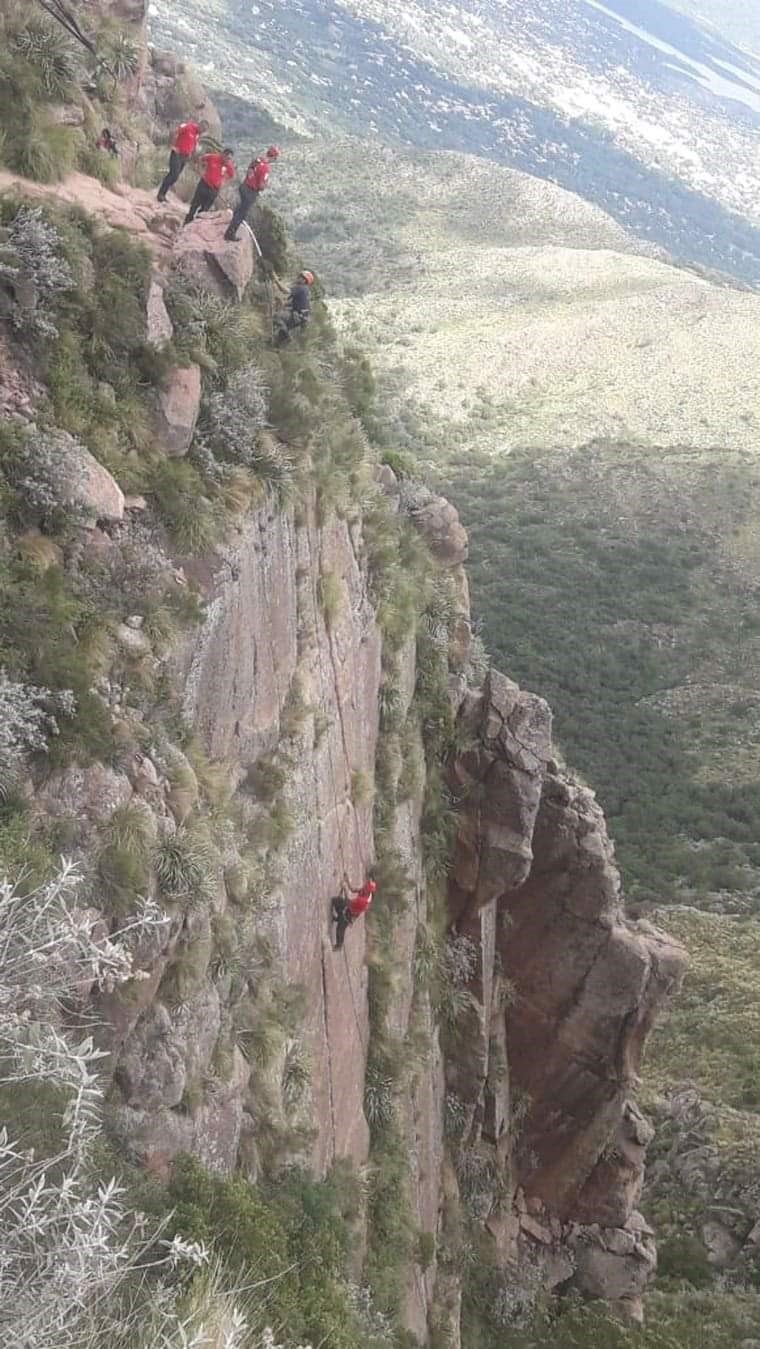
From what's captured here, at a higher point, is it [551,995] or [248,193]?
[248,193]

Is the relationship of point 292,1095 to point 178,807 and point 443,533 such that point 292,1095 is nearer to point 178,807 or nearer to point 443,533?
point 178,807

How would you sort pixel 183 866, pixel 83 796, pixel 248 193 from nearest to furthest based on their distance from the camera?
pixel 83 796, pixel 183 866, pixel 248 193

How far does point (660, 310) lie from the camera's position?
270 ft

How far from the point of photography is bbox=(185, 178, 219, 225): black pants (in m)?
10.2

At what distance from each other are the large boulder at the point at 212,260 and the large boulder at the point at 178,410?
1288 mm

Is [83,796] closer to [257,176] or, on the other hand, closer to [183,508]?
[183,508]

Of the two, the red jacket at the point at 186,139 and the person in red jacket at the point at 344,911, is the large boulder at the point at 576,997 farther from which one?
the red jacket at the point at 186,139

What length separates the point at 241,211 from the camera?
387 inches

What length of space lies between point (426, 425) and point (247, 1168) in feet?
196

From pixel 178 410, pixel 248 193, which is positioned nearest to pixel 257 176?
pixel 248 193

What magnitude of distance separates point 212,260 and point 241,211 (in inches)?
32.1

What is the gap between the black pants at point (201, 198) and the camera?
33.3 feet

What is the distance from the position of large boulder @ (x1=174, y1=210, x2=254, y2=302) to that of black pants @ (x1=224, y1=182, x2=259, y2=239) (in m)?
0.07

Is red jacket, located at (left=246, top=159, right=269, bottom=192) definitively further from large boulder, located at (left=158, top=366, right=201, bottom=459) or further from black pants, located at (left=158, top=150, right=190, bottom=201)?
large boulder, located at (left=158, top=366, right=201, bottom=459)
